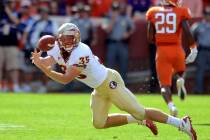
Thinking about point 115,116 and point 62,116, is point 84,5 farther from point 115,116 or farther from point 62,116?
point 115,116

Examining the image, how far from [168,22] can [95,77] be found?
356 centimetres

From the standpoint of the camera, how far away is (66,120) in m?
11.2

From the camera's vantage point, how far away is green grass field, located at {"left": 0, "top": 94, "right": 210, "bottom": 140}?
29.9 feet

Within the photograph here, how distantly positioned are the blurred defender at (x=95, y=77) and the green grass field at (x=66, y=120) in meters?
0.53

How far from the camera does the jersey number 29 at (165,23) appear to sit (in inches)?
456

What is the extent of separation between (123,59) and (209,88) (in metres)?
2.26

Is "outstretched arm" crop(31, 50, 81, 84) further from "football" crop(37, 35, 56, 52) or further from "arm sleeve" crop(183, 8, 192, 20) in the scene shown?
"arm sleeve" crop(183, 8, 192, 20)

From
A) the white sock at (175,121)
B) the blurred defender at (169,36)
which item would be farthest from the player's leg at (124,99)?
the blurred defender at (169,36)

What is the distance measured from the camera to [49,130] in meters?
9.70

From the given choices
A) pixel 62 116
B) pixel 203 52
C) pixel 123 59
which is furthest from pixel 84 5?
pixel 62 116

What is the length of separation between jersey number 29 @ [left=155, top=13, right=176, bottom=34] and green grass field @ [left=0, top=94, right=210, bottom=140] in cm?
145

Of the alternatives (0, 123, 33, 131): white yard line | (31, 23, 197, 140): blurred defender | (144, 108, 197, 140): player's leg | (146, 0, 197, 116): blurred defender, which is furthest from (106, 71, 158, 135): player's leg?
(146, 0, 197, 116): blurred defender

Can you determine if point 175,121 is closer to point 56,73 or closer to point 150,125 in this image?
point 150,125

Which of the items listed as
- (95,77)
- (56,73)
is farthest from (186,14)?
(56,73)
